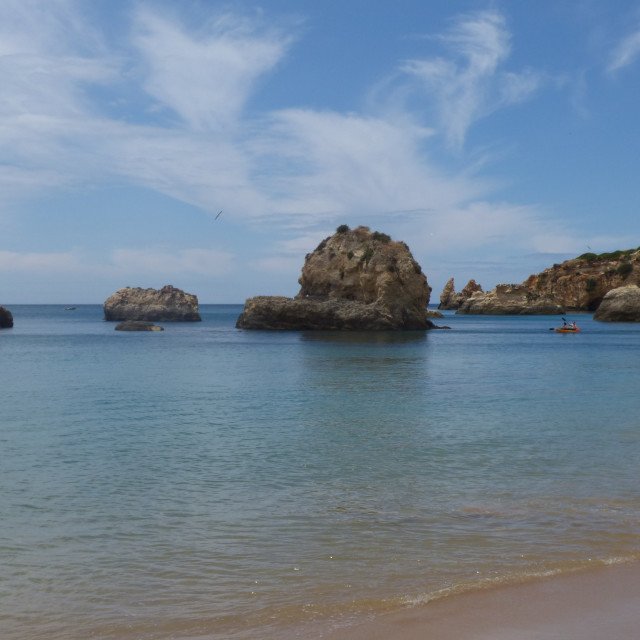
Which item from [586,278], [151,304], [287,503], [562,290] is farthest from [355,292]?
[562,290]

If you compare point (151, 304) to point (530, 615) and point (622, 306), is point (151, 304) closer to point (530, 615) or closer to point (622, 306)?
point (622, 306)

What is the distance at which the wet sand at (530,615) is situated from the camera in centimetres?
555

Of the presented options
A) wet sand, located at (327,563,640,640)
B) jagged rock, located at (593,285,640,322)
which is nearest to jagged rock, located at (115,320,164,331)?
Result: jagged rock, located at (593,285,640,322)

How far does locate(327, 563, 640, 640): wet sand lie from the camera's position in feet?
18.2

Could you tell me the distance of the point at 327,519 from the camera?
357 inches

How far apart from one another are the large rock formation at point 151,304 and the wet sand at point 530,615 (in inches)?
3862

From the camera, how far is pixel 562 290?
159 metres

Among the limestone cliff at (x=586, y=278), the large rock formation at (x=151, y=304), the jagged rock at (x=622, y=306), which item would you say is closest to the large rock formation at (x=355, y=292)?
the large rock formation at (x=151, y=304)

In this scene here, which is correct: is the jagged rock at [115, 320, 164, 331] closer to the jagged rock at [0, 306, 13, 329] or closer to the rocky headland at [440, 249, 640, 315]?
the jagged rock at [0, 306, 13, 329]

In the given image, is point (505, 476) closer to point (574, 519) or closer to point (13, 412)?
point (574, 519)

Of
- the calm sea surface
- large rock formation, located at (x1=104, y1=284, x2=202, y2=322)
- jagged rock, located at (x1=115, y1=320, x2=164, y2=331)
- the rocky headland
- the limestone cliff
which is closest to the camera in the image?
the calm sea surface

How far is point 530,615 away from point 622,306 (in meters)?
98.8

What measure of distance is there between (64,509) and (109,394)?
48.0 ft

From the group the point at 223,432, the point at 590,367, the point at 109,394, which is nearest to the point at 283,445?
the point at 223,432
